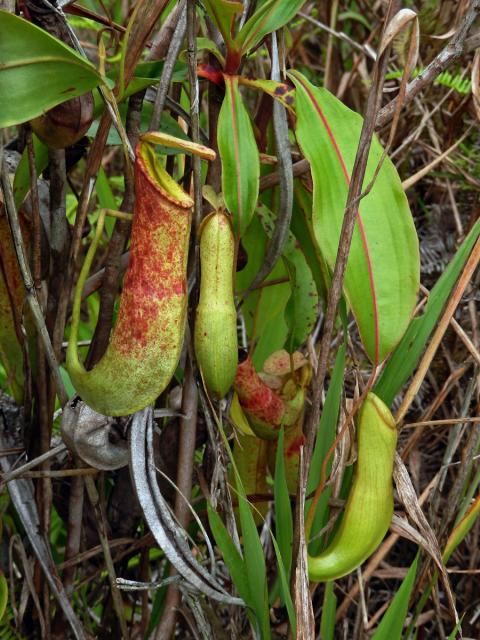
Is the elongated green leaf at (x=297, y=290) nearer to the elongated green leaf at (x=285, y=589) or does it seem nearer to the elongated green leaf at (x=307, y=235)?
the elongated green leaf at (x=307, y=235)

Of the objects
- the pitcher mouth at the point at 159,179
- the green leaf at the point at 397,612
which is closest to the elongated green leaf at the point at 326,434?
the green leaf at the point at 397,612

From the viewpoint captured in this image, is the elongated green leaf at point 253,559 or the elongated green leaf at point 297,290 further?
the elongated green leaf at point 297,290

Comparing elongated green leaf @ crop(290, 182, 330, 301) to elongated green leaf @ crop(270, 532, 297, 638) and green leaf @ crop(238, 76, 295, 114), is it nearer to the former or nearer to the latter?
green leaf @ crop(238, 76, 295, 114)

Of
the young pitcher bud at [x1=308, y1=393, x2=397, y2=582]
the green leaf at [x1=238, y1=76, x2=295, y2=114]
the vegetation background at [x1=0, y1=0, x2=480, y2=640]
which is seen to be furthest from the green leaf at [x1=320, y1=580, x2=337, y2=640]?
the green leaf at [x1=238, y1=76, x2=295, y2=114]

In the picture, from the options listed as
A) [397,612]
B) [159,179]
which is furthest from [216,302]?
[397,612]

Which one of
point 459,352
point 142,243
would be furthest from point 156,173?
point 459,352

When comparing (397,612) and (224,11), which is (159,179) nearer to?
(224,11)

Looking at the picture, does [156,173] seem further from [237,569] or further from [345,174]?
[237,569]
